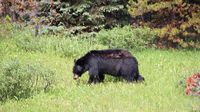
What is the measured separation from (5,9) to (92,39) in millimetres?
3820

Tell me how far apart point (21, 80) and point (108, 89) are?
79.8 inches

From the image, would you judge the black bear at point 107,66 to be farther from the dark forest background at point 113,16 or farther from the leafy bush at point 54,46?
the dark forest background at point 113,16

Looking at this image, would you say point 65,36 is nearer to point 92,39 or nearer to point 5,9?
point 92,39

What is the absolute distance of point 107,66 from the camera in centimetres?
1284

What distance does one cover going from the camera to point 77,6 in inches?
840

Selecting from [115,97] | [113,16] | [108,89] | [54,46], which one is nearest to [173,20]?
[113,16]

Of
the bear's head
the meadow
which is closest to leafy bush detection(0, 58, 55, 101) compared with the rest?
the meadow

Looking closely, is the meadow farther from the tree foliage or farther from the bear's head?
the tree foliage

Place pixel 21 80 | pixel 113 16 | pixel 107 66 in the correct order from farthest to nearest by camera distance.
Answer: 1. pixel 113 16
2. pixel 107 66
3. pixel 21 80

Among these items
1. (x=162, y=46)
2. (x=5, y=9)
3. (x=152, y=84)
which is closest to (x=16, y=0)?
(x=5, y=9)

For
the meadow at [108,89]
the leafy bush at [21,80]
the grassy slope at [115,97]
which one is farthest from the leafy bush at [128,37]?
the leafy bush at [21,80]

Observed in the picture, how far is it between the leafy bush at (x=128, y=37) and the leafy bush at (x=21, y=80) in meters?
7.02

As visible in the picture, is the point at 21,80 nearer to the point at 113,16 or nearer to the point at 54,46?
the point at 54,46

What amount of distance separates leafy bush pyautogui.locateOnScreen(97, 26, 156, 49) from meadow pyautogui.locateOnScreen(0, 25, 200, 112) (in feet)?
3.14
